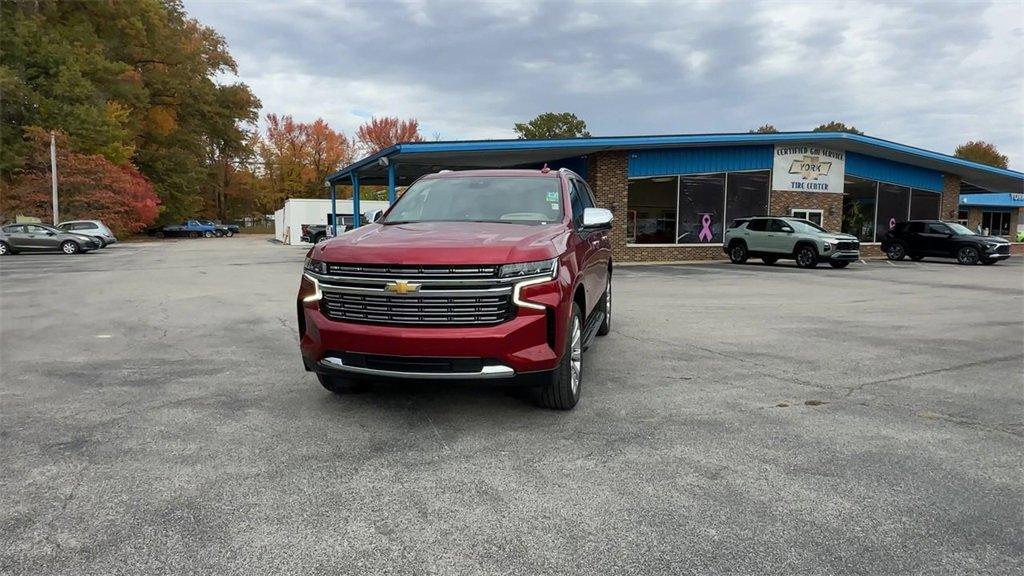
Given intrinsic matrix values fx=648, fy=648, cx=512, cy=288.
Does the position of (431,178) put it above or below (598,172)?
below

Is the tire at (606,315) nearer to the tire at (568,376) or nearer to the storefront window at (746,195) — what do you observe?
the tire at (568,376)

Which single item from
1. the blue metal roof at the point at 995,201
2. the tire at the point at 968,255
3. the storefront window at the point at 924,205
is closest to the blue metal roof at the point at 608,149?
the storefront window at the point at 924,205

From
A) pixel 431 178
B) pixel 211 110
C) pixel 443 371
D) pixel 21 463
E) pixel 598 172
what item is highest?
pixel 211 110

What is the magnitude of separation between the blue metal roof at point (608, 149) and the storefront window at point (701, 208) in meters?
1.52

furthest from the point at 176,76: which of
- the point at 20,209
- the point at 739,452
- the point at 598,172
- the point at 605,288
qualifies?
the point at 739,452

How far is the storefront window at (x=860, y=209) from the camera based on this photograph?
2820 cm

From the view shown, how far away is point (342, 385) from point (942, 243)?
2592cm

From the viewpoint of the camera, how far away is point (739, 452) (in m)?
4.01

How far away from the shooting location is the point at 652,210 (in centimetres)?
2455

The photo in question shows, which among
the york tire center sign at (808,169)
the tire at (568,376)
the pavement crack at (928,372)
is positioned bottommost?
the pavement crack at (928,372)

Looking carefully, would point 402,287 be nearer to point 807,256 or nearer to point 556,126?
point 807,256

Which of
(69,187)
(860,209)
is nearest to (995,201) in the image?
(860,209)

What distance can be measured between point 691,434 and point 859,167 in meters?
27.6

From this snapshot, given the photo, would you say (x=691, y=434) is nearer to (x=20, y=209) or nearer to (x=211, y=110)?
(x=20, y=209)
